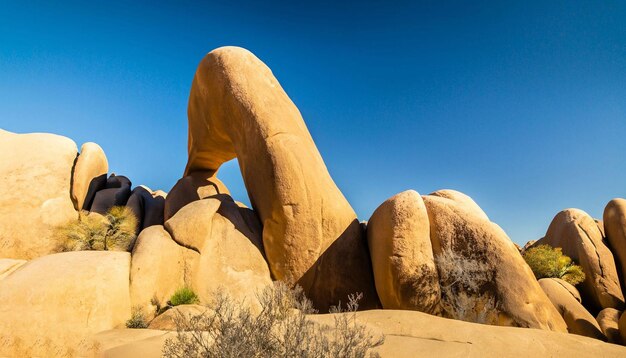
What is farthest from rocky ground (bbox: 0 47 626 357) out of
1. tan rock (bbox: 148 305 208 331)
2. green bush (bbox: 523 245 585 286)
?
green bush (bbox: 523 245 585 286)

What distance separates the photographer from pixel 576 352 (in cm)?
429

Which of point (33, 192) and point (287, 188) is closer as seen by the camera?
point (287, 188)

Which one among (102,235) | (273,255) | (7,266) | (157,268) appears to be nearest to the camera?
(7,266)

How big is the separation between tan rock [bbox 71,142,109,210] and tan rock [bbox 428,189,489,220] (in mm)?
13603

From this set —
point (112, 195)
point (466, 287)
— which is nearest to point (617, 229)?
point (466, 287)

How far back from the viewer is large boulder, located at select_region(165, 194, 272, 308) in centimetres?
913

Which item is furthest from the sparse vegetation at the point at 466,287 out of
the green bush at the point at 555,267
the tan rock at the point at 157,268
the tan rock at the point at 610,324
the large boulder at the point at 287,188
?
the tan rock at the point at 157,268

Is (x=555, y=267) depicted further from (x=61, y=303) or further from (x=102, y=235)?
(x=102, y=235)

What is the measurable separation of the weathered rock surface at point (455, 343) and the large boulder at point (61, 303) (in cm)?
96

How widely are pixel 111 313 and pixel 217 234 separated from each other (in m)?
3.59

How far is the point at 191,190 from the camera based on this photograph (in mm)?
14570

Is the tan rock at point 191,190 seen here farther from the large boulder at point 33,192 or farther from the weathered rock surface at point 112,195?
the large boulder at point 33,192

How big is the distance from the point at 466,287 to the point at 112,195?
14.5 metres

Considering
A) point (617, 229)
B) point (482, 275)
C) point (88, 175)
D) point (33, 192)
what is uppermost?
point (88, 175)
